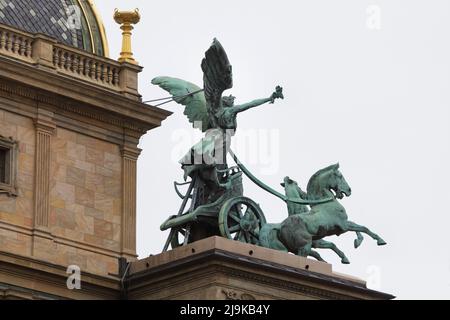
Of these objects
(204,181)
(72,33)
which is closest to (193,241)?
(204,181)

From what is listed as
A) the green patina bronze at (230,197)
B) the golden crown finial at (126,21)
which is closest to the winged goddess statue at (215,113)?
the green patina bronze at (230,197)

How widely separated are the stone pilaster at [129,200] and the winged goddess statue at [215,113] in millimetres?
1525

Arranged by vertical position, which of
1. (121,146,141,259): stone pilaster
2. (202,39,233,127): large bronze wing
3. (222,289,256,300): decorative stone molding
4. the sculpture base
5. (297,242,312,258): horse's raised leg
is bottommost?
(222,289,256,300): decorative stone molding

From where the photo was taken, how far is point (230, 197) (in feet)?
209

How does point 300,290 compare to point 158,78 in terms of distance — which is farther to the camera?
point 158,78

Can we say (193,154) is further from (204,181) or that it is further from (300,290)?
(300,290)

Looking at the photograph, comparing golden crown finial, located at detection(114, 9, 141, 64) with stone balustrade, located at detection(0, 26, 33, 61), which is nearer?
stone balustrade, located at detection(0, 26, 33, 61)

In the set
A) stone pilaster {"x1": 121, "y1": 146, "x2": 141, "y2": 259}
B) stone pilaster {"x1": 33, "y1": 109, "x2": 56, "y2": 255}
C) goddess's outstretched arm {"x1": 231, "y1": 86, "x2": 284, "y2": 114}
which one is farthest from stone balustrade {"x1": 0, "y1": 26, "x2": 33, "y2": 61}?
goddess's outstretched arm {"x1": 231, "y1": 86, "x2": 284, "y2": 114}

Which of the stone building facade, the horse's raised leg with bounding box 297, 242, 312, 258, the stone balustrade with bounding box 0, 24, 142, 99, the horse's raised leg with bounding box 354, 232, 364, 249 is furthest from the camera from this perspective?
→ the horse's raised leg with bounding box 354, 232, 364, 249

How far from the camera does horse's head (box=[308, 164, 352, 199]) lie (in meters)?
64.4

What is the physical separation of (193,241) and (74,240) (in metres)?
2.97

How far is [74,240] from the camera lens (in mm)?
62719

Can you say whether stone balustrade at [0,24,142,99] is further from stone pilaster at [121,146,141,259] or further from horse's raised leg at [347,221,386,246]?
horse's raised leg at [347,221,386,246]
